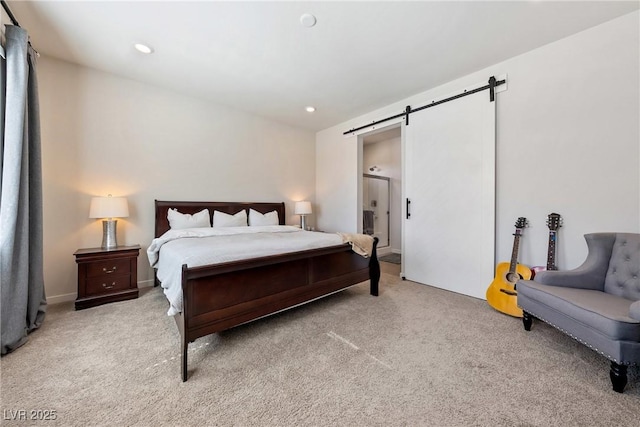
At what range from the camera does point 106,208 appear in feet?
9.14

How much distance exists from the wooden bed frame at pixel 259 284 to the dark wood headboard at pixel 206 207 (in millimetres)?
2013

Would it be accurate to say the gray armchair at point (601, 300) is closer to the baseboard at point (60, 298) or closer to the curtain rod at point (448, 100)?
the curtain rod at point (448, 100)

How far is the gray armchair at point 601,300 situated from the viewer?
1.40 metres

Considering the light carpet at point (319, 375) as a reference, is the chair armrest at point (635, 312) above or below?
above

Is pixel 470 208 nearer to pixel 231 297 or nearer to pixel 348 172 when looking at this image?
pixel 348 172

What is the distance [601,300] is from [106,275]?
4477mm

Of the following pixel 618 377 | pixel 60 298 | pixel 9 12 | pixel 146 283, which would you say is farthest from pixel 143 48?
pixel 618 377

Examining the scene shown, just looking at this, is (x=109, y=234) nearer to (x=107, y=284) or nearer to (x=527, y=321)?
(x=107, y=284)

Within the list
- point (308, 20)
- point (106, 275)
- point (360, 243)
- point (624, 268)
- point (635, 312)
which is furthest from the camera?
point (360, 243)

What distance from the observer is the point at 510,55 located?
104 inches

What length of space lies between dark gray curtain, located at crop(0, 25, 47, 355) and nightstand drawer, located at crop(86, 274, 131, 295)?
1.49ft

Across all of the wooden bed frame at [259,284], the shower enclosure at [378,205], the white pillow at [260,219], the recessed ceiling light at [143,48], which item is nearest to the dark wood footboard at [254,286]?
the wooden bed frame at [259,284]

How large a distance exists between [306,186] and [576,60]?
4.03 m

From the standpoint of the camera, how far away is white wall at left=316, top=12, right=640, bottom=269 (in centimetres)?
210
